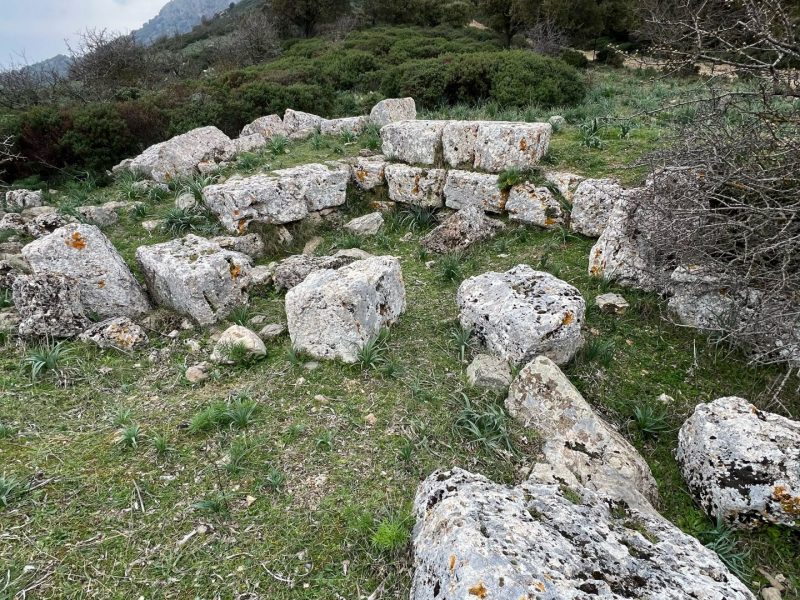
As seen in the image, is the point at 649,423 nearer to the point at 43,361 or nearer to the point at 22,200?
the point at 43,361

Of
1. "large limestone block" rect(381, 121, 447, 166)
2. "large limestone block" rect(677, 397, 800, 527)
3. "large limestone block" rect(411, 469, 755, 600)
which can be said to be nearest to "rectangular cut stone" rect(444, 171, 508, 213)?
"large limestone block" rect(381, 121, 447, 166)

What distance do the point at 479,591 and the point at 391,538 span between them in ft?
3.24

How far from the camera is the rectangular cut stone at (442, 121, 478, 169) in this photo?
7766mm

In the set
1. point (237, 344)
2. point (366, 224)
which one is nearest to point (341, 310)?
point (237, 344)

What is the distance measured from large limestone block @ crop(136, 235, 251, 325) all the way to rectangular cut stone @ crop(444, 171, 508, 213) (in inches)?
133

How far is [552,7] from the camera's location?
23.5 metres

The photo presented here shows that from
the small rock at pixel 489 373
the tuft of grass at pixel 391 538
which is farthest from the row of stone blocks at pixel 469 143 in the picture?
the tuft of grass at pixel 391 538

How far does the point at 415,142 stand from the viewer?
8148 mm

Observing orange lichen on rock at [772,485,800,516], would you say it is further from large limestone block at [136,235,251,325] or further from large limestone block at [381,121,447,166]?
large limestone block at [381,121,447,166]

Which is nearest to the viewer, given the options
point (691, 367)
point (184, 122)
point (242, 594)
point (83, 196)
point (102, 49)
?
point (242, 594)

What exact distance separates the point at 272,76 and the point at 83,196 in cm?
897

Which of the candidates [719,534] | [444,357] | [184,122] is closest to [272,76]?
[184,122]

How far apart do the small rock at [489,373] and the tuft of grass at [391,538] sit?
1.61 metres

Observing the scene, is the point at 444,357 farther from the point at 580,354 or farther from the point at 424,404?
the point at 580,354
